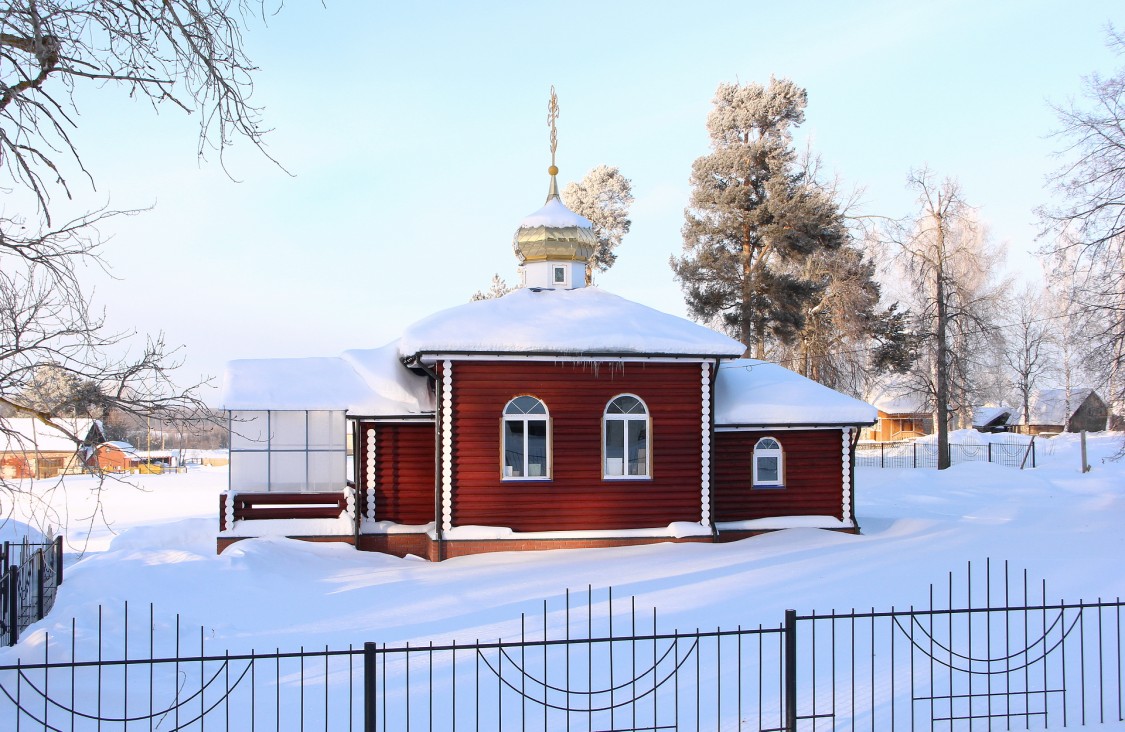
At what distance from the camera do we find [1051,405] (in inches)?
2404

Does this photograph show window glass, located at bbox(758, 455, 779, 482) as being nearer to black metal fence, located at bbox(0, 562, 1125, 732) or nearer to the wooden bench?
the wooden bench

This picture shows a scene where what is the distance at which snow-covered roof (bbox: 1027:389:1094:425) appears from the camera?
58206mm

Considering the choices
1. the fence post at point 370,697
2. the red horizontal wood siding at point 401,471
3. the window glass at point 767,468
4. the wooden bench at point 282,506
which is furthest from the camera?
the window glass at point 767,468

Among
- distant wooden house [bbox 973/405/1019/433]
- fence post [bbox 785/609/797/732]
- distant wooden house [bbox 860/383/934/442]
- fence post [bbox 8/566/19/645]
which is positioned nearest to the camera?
fence post [bbox 785/609/797/732]

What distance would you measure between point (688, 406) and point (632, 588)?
15.8 feet

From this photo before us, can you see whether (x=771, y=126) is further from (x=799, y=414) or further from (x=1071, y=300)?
(x=799, y=414)

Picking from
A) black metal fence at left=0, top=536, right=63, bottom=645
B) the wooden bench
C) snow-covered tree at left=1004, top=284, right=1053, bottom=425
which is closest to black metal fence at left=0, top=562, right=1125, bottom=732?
black metal fence at left=0, top=536, right=63, bottom=645

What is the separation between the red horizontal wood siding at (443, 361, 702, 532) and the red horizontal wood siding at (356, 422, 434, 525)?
5.21ft

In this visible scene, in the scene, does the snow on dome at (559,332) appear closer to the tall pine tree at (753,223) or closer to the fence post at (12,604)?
the fence post at (12,604)

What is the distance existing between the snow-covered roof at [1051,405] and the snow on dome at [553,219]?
160 feet

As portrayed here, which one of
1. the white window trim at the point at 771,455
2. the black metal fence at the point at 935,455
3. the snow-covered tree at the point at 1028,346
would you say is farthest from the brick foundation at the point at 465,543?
the snow-covered tree at the point at 1028,346

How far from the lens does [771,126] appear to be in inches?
1316

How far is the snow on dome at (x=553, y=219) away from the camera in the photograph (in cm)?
1967

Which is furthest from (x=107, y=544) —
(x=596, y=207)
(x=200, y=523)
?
(x=596, y=207)
